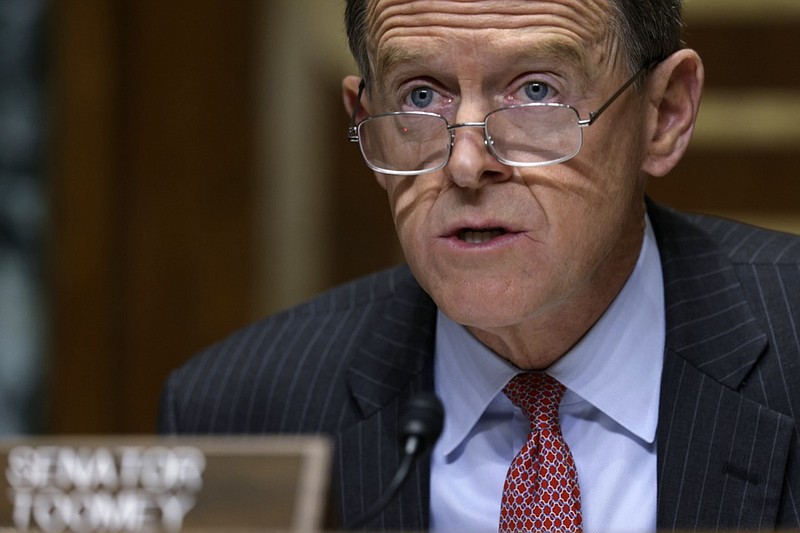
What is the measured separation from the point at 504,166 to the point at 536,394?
413 mm

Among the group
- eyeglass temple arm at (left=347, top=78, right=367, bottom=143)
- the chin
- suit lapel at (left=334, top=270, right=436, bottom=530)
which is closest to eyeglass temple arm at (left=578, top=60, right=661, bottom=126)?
the chin

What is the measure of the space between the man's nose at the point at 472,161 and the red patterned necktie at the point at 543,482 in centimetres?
40

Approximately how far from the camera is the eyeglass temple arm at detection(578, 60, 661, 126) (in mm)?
1784

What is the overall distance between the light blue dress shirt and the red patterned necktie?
4cm

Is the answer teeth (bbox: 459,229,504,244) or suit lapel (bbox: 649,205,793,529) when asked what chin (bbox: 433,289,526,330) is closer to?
teeth (bbox: 459,229,504,244)

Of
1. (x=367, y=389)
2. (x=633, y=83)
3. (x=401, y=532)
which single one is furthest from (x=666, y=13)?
(x=401, y=532)

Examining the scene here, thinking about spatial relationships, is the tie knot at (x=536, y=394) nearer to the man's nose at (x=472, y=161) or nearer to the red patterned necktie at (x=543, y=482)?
the red patterned necktie at (x=543, y=482)

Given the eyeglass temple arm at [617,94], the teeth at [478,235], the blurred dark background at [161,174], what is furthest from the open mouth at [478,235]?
the blurred dark background at [161,174]


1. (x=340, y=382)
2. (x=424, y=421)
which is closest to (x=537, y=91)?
(x=424, y=421)

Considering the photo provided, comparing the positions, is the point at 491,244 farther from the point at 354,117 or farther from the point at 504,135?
the point at 354,117

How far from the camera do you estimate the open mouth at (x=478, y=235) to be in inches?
69.7

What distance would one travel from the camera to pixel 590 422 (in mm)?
1940

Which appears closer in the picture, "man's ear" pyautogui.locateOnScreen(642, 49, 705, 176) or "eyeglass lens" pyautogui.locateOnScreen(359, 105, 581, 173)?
"eyeglass lens" pyautogui.locateOnScreen(359, 105, 581, 173)

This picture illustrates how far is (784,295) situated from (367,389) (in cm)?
72
